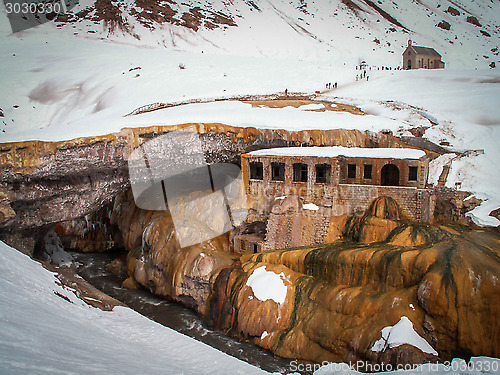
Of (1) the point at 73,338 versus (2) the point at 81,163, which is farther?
(2) the point at 81,163

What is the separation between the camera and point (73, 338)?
1016cm

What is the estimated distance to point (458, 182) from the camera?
2109 centimetres

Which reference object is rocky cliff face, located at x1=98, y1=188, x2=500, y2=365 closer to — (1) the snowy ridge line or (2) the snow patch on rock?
(2) the snow patch on rock

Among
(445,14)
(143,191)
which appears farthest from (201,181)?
(445,14)

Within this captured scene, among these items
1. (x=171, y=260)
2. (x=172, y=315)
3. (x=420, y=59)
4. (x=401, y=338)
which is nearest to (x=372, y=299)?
(x=401, y=338)

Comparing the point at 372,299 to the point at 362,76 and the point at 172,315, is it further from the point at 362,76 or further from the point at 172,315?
the point at 362,76

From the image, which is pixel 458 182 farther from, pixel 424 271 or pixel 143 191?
pixel 143 191

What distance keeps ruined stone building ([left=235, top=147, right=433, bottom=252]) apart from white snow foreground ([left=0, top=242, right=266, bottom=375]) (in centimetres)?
909

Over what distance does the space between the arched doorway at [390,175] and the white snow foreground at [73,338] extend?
13805 millimetres

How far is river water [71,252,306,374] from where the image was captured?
16.8 m

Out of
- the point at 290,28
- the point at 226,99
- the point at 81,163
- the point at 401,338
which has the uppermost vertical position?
the point at 290,28

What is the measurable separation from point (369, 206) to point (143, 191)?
14.4 metres

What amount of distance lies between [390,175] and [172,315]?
13.8 metres

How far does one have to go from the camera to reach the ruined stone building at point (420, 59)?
47.0 metres
